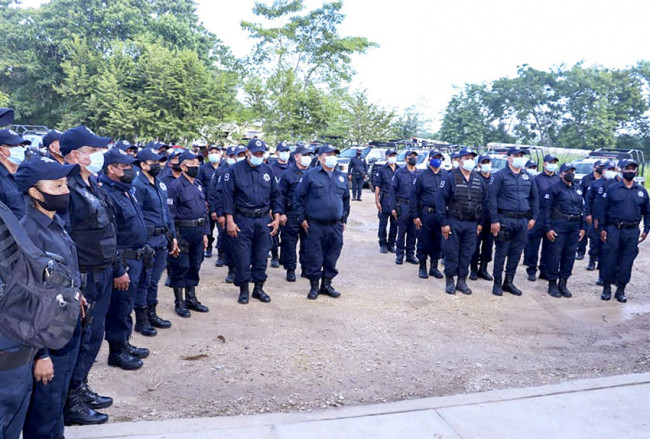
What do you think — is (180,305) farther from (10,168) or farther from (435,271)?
(435,271)

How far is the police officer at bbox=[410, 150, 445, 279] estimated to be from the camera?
8.20m

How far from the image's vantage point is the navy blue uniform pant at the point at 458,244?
23.5ft

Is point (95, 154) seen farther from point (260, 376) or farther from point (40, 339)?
point (260, 376)

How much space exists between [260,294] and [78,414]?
126 inches

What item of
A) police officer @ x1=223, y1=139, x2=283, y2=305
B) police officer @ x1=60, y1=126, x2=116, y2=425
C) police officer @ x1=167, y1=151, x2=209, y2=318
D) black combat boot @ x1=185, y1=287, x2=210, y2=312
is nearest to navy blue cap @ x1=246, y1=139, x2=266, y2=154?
police officer @ x1=223, y1=139, x2=283, y2=305

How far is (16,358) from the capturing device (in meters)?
2.27

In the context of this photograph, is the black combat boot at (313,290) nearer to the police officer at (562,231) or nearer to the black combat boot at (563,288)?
the police officer at (562,231)

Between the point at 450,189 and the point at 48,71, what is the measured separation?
3266cm

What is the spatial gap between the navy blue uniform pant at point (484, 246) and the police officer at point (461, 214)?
2.23 feet

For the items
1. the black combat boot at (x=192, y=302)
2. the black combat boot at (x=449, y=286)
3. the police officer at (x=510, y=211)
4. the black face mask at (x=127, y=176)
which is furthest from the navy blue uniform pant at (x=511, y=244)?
the black face mask at (x=127, y=176)

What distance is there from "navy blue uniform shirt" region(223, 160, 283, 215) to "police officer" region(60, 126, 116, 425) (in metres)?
2.35

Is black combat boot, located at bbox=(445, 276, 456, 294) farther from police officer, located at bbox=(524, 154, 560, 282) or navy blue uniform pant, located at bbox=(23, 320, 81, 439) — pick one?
navy blue uniform pant, located at bbox=(23, 320, 81, 439)

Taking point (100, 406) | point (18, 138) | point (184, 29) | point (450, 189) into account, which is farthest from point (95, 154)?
point (184, 29)

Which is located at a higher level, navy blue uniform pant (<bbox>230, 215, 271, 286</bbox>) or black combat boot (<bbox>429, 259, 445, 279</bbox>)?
navy blue uniform pant (<bbox>230, 215, 271, 286</bbox>)
